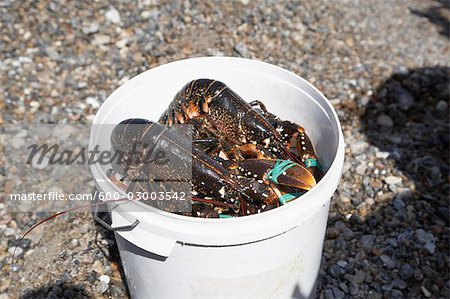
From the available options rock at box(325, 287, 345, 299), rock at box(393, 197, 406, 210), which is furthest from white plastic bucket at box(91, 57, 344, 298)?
rock at box(393, 197, 406, 210)

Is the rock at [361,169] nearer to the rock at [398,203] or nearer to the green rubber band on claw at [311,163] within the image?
the rock at [398,203]

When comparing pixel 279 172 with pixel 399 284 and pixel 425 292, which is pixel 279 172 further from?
pixel 425 292

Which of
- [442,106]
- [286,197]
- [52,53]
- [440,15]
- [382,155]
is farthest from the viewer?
[440,15]

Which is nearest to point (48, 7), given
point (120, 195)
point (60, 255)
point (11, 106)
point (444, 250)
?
point (11, 106)

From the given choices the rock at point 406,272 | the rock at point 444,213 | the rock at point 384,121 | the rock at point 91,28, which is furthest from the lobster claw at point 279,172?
the rock at point 91,28

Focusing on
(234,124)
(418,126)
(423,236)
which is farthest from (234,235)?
(418,126)

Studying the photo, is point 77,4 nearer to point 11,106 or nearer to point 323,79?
point 11,106
